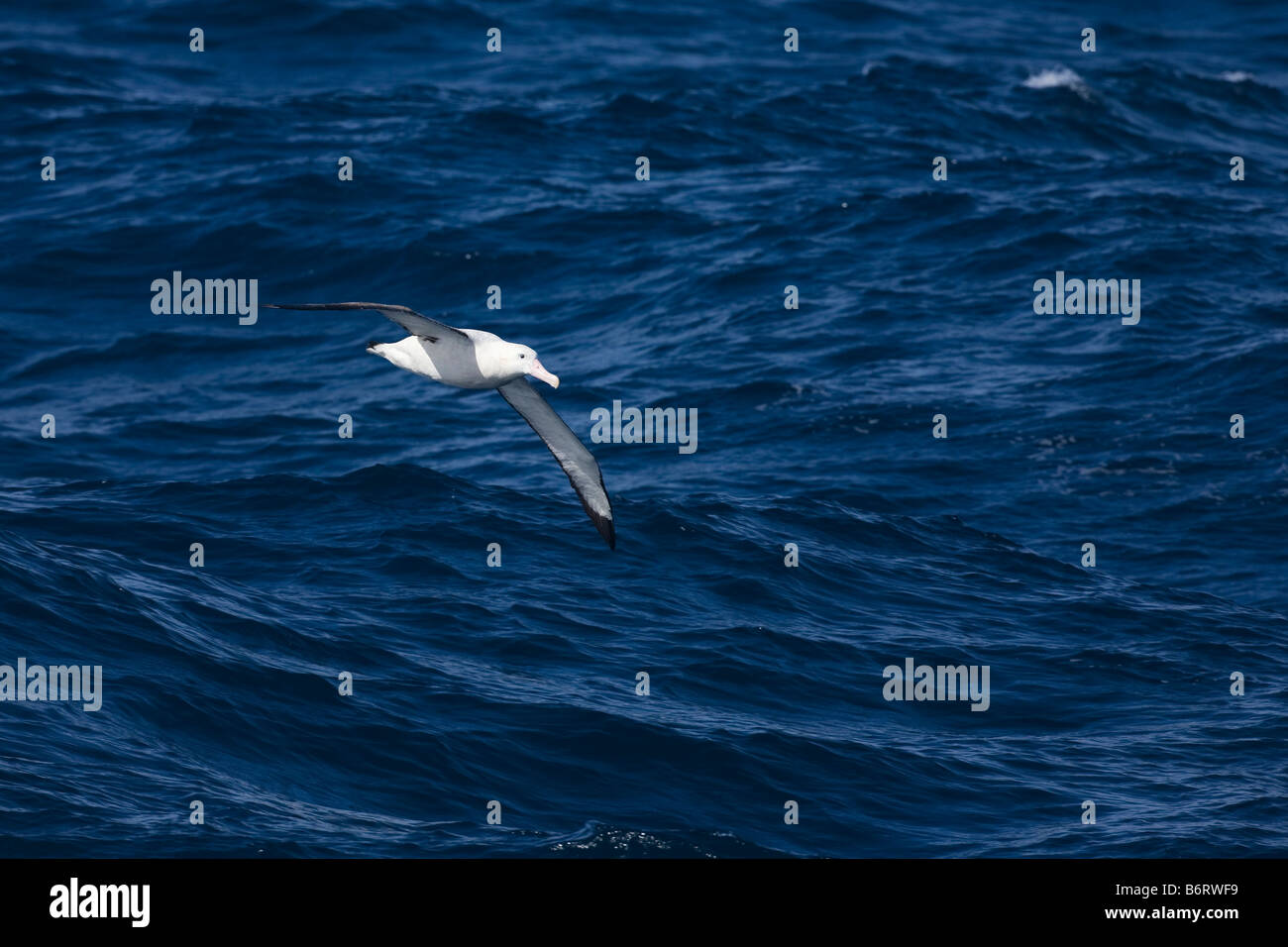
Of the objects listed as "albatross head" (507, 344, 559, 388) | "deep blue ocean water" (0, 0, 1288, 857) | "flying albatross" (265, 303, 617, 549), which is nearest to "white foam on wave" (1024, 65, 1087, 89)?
"deep blue ocean water" (0, 0, 1288, 857)

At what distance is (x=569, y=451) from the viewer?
19484 millimetres

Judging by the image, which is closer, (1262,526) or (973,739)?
(973,739)

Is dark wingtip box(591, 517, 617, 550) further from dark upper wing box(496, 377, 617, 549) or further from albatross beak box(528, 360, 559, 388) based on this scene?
albatross beak box(528, 360, 559, 388)

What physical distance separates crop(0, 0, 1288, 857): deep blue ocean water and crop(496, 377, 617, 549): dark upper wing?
323 centimetres

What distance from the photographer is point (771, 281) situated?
34.5 m

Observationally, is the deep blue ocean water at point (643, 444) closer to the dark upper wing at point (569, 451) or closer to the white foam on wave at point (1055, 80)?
the white foam on wave at point (1055, 80)

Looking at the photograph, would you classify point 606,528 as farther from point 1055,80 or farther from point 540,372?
point 1055,80

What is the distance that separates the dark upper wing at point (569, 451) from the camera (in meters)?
18.9

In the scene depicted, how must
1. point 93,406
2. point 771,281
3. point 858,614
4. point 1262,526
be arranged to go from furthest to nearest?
1. point 771,281
2. point 93,406
3. point 1262,526
4. point 858,614

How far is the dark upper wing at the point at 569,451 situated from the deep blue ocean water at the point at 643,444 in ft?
10.6

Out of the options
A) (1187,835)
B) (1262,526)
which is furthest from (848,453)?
(1187,835)

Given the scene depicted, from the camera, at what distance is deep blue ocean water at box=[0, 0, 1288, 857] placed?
20719 mm

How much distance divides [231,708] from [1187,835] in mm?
11334
